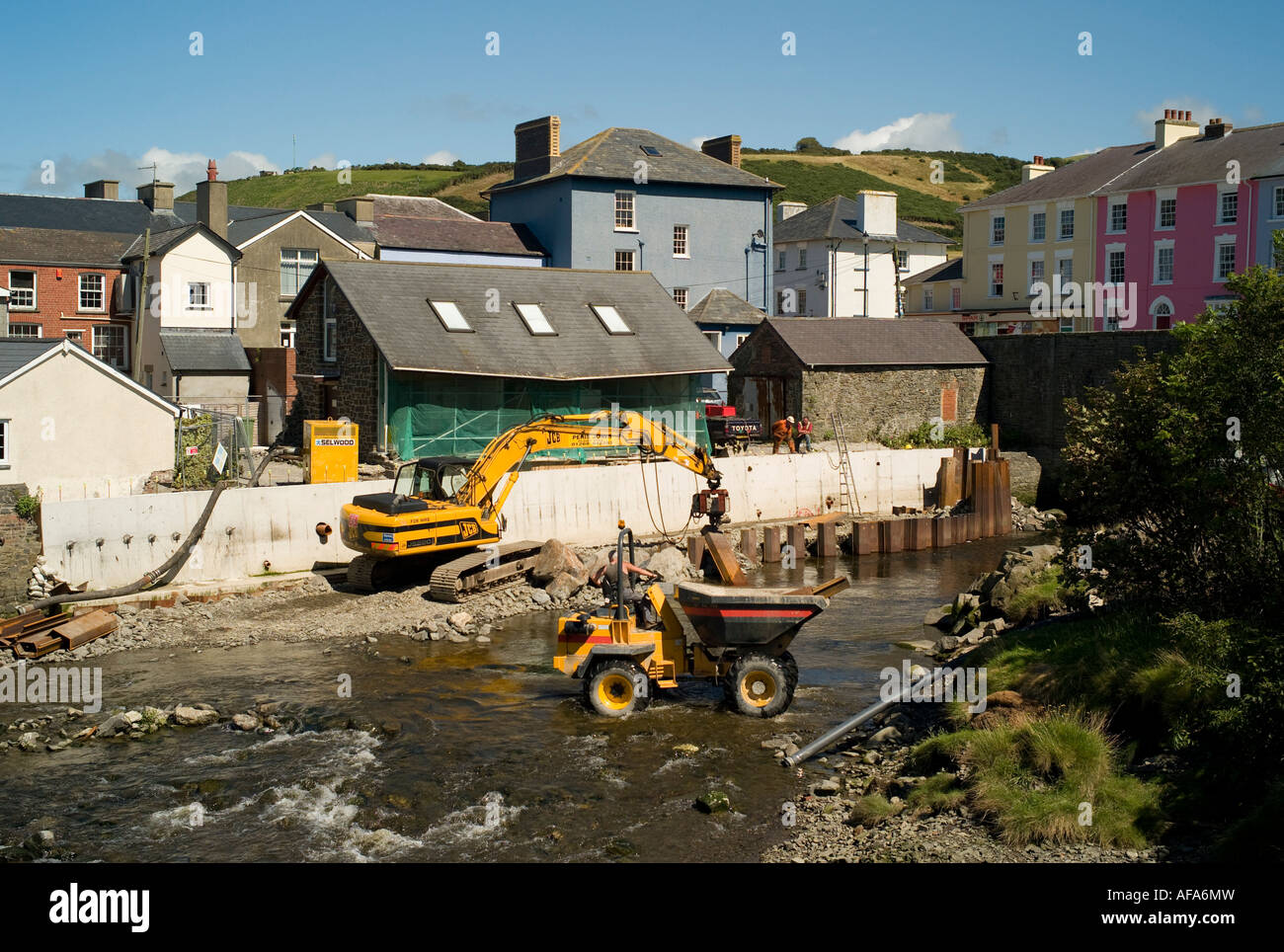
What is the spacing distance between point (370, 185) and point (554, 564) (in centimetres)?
9799

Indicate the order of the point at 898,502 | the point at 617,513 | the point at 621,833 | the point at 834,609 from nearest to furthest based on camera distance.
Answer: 1. the point at 621,833
2. the point at 834,609
3. the point at 617,513
4. the point at 898,502

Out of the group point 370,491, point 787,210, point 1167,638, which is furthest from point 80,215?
point 1167,638

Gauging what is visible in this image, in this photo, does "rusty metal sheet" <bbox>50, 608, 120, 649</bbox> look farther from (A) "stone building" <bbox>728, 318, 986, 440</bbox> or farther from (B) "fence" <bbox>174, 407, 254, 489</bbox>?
(A) "stone building" <bbox>728, 318, 986, 440</bbox>

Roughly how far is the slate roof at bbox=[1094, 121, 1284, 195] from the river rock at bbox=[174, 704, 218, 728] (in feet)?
144

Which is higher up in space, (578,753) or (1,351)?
(1,351)

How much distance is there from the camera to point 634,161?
52656 mm

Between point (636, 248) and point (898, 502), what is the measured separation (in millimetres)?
19705

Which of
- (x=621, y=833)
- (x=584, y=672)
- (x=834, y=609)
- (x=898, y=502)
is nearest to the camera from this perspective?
(x=621, y=833)

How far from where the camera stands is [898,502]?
3831 centimetres

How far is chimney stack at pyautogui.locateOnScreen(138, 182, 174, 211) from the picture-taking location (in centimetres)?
5453

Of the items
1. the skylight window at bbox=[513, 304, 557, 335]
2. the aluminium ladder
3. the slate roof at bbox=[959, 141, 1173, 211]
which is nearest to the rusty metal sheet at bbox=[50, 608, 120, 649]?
the skylight window at bbox=[513, 304, 557, 335]
